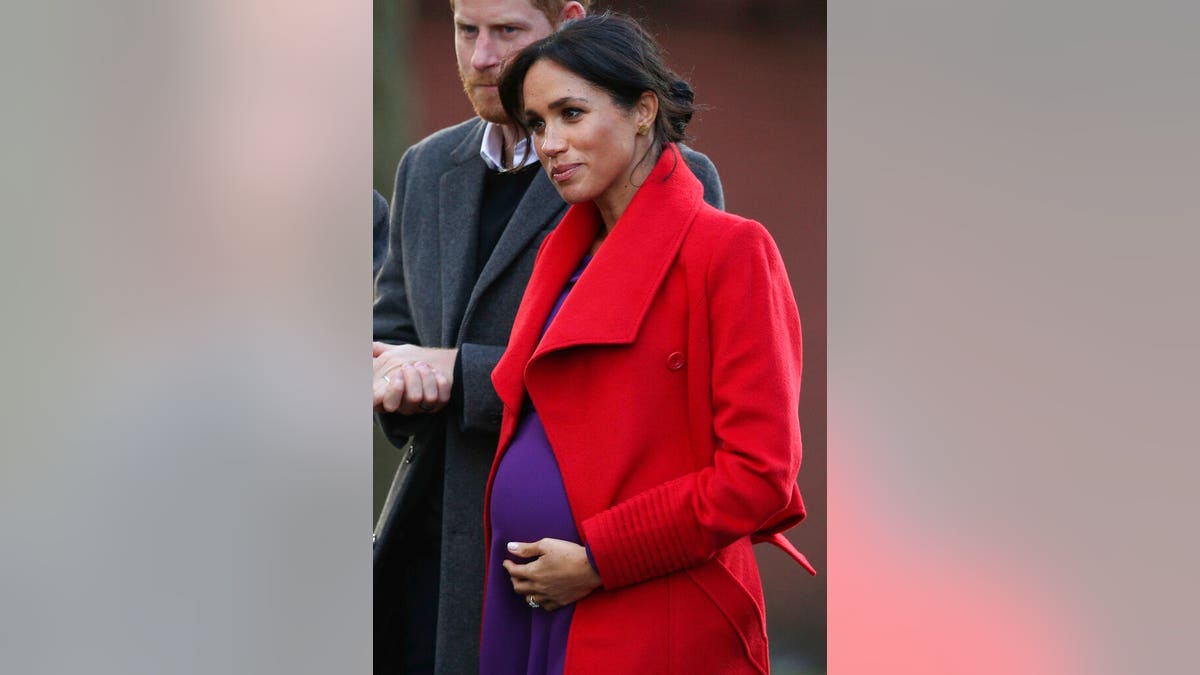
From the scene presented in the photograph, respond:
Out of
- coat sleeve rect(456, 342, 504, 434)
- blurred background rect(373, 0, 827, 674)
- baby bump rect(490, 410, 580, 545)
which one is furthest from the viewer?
blurred background rect(373, 0, 827, 674)

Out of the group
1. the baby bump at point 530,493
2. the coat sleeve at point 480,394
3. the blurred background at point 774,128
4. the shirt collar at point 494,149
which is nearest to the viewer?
the baby bump at point 530,493

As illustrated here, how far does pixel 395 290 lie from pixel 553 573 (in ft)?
2.55

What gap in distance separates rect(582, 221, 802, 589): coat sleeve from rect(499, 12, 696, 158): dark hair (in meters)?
0.25

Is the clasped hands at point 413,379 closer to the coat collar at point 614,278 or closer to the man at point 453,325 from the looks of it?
the man at point 453,325

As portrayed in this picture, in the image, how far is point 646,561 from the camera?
2.05m

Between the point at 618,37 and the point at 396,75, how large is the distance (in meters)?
0.59

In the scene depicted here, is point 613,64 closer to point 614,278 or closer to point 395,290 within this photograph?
point 614,278

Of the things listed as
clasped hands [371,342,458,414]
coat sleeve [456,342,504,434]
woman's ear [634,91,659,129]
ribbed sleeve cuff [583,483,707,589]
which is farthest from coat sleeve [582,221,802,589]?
clasped hands [371,342,458,414]

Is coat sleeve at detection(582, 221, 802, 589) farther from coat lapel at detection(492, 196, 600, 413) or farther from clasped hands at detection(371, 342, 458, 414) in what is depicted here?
clasped hands at detection(371, 342, 458, 414)

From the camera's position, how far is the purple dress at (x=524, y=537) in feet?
6.97

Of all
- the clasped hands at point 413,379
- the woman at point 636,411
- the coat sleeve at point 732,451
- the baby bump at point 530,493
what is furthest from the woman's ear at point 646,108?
the clasped hands at point 413,379

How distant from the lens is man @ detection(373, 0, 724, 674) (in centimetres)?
251

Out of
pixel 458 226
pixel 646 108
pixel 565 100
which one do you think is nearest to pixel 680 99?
pixel 646 108
